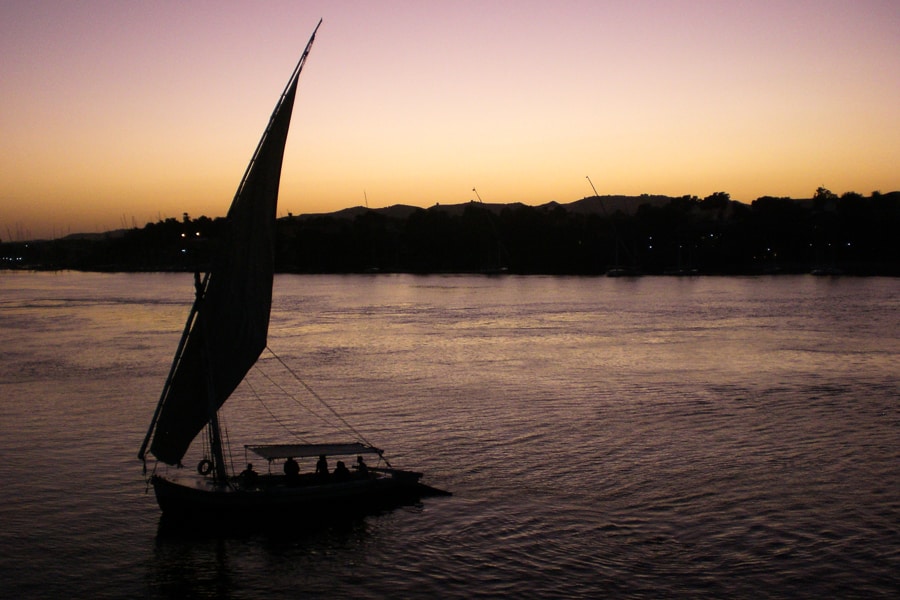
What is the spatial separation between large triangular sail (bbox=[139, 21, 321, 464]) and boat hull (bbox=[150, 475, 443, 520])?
2.42 feet

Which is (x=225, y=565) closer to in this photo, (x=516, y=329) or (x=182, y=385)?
(x=182, y=385)

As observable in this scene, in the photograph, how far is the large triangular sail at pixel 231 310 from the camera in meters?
18.2

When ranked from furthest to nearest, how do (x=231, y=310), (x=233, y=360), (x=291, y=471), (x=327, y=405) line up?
(x=327, y=405) → (x=291, y=471) → (x=233, y=360) → (x=231, y=310)

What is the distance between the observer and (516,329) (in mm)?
67312

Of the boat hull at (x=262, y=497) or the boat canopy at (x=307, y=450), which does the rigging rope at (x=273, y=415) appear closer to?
the boat canopy at (x=307, y=450)

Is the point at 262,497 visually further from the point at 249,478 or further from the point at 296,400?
the point at 296,400

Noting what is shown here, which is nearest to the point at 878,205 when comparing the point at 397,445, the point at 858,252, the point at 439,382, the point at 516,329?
the point at 858,252

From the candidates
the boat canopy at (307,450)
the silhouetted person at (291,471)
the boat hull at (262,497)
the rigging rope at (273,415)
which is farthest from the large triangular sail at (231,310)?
the rigging rope at (273,415)

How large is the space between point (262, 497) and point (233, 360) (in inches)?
117

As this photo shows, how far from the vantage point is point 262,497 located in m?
18.8

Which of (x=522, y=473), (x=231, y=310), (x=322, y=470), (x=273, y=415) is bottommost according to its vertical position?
(x=522, y=473)

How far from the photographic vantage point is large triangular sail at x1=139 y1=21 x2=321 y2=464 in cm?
1823

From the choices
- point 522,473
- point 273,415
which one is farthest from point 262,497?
point 273,415

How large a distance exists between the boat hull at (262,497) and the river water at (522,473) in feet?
1.76
